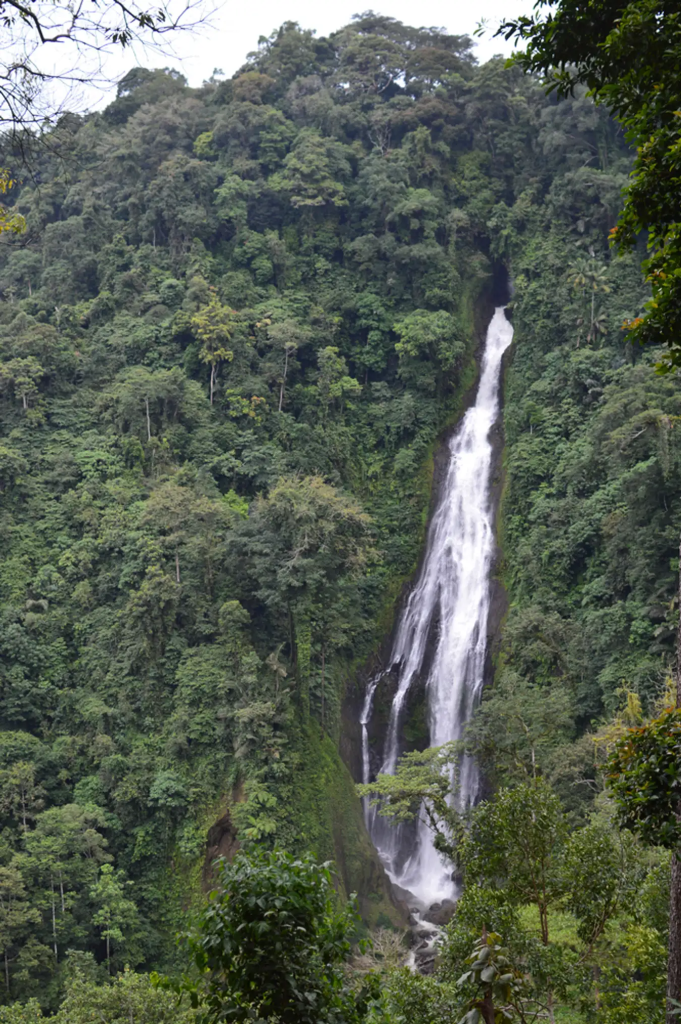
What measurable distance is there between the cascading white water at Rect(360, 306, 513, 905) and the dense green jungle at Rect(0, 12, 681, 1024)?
2.61 feet

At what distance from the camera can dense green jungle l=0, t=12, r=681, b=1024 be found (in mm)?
15859

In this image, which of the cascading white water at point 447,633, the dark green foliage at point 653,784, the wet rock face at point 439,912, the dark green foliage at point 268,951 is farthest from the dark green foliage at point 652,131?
the cascading white water at point 447,633

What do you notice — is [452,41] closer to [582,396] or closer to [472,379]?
[472,379]

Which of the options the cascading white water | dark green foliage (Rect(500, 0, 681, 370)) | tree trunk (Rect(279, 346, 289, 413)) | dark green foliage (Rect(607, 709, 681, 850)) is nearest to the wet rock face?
the cascading white water

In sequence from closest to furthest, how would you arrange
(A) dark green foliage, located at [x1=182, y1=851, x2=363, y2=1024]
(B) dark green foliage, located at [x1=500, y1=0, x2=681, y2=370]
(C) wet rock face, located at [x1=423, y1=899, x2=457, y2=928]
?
1. (A) dark green foliage, located at [x1=182, y1=851, x2=363, y2=1024]
2. (B) dark green foliage, located at [x1=500, y1=0, x2=681, y2=370]
3. (C) wet rock face, located at [x1=423, y1=899, x2=457, y2=928]

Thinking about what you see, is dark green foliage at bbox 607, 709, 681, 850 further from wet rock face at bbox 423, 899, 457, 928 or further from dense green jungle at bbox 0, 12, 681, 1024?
wet rock face at bbox 423, 899, 457, 928

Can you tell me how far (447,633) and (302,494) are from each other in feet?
22.0

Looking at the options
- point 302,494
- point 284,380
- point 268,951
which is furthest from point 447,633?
point 268,951

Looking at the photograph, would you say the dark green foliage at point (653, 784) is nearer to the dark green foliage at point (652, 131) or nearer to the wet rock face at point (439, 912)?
the dark green foliage at point (652, 131)

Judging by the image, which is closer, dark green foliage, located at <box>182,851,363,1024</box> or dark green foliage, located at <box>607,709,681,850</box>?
dark green foliage, located at <box>182,851,363,1024</box>

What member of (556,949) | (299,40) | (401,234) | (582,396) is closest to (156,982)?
(556,949)

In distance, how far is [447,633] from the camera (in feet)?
78.7

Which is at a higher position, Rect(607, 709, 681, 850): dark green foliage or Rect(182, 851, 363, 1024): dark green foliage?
Rect(607, 709, 681, 850): dark green foliage

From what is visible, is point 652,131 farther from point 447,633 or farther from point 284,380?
point 284,380
